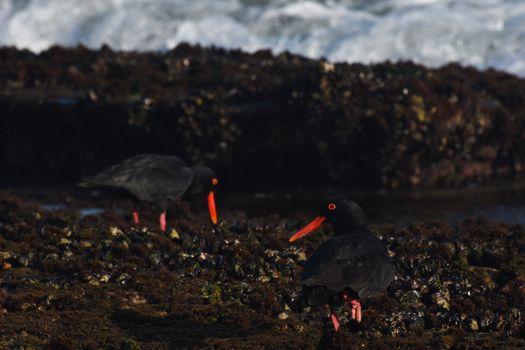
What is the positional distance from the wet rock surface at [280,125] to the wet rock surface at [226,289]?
607 cm

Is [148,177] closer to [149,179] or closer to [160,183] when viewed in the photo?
[149,179]

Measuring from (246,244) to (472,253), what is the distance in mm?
2872

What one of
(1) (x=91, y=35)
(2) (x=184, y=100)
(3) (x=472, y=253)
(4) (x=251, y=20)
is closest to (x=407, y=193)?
(2) (x=184, y=100)

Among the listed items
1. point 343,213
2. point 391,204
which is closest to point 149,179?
point 343,213

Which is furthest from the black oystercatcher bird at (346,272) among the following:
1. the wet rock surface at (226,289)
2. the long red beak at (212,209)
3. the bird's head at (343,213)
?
the long red beak at (212,209)

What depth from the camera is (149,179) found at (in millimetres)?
13859

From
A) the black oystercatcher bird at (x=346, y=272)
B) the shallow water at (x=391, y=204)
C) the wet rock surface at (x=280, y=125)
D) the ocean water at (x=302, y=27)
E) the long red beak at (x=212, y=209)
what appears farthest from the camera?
the ocean water at (x=302, y=27)

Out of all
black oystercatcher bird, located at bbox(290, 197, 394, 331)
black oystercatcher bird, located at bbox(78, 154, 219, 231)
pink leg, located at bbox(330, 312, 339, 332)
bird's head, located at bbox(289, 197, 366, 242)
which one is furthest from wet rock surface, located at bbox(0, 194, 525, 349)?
bird's head, located at bbox(289, 197, 366, 242)

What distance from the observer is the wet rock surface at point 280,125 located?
65.7 ft

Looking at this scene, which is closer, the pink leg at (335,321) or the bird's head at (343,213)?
the pink leg at (335,321)

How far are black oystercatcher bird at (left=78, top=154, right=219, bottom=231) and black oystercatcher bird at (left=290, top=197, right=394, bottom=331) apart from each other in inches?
193

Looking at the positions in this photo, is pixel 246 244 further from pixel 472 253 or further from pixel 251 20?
pixel 251 20

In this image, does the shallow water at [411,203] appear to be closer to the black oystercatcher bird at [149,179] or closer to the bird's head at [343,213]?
the black oystercatcher bird at [149,179]

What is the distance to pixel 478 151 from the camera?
21.0 meters
